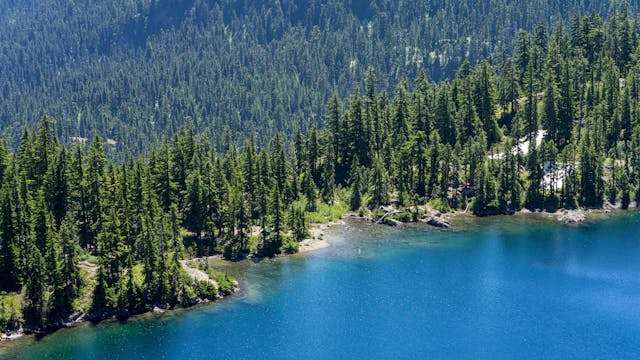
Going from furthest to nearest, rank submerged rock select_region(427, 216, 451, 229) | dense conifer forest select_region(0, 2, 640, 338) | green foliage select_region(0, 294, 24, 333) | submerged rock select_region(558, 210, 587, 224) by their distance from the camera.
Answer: submerged rock select_region(558, 210, 587, 224) → submerged rock select_region(427, 216, 451, 229) → dense conifer forest select_region(0, 2, 640, 338) → green foliage select_region(0, 294, 24, 333)

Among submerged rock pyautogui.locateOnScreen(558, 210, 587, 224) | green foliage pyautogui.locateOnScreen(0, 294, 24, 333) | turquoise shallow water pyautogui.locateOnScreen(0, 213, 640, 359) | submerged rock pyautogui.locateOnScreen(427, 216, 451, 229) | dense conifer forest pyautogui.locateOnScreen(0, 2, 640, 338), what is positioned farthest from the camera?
submerged rock pyautogui.locateOnScreen(558, 210, 587, 224)

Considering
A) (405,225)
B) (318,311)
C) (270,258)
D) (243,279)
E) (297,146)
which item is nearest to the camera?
(318,311)

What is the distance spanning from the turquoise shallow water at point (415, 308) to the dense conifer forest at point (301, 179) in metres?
6.99

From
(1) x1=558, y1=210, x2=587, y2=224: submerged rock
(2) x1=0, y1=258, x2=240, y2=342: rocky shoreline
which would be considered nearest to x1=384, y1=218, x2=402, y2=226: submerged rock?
(1) x1=558, y1=210, x2=587, y2=224: submerged rock

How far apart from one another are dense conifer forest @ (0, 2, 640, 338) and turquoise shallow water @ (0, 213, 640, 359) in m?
6.99

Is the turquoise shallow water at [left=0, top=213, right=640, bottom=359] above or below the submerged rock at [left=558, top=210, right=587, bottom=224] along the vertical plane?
below

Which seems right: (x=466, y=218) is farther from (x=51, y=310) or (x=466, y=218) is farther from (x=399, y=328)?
(x=51, y=310)

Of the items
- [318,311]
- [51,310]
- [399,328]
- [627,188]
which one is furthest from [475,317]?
[627,188]

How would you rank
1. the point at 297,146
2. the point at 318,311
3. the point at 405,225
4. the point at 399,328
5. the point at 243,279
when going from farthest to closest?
1. the point at 297,146
2. the point at 405,225
3. the point at 243,279
4. the point at 318,311
5. the point at 399,328

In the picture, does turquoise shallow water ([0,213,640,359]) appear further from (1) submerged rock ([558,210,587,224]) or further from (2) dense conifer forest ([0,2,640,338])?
(2) dense conifer forest ([0,2,640,338])

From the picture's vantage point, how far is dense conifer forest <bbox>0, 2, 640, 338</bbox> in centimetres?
11119

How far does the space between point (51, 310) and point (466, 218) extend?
272ft

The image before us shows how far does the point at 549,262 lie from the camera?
13100 centimetres

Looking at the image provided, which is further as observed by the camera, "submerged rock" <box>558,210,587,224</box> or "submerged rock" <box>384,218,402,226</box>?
"submerged rock" <box>384,218,402,226</box>
